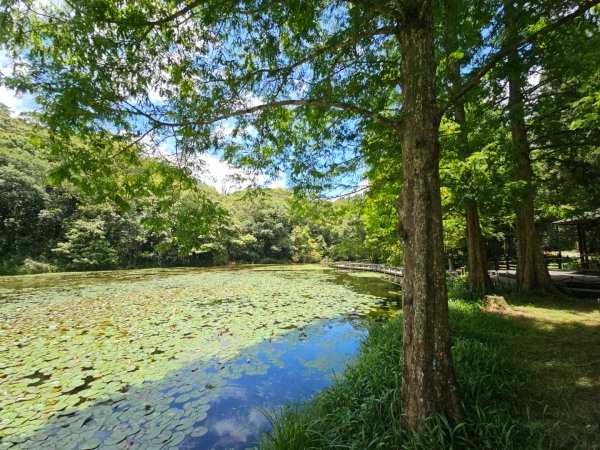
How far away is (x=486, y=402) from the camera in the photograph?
115 inches

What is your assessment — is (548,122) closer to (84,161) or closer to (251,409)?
(251,409)

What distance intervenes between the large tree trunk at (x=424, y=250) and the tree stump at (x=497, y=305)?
4.92 metres

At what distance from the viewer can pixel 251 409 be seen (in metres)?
3.83

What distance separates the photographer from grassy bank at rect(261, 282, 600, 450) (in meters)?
2.40

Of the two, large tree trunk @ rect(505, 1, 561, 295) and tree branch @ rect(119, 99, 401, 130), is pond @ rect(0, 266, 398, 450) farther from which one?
large tree trunk @ rect(505, 1, 561, 295)

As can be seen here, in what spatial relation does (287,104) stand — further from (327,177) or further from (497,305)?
(497,305)

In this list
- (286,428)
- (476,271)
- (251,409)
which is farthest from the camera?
(476,271)

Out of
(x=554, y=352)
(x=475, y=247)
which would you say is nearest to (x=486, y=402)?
(x=554, y=352)

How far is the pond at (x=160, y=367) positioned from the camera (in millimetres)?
3289

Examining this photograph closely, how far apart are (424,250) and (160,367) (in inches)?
186

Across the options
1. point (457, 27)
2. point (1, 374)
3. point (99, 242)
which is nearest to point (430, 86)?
point (457, 27)

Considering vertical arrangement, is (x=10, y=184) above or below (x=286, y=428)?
above

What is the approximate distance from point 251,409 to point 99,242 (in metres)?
27.1

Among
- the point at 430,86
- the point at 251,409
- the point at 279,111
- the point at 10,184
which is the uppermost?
the point at 10,184
